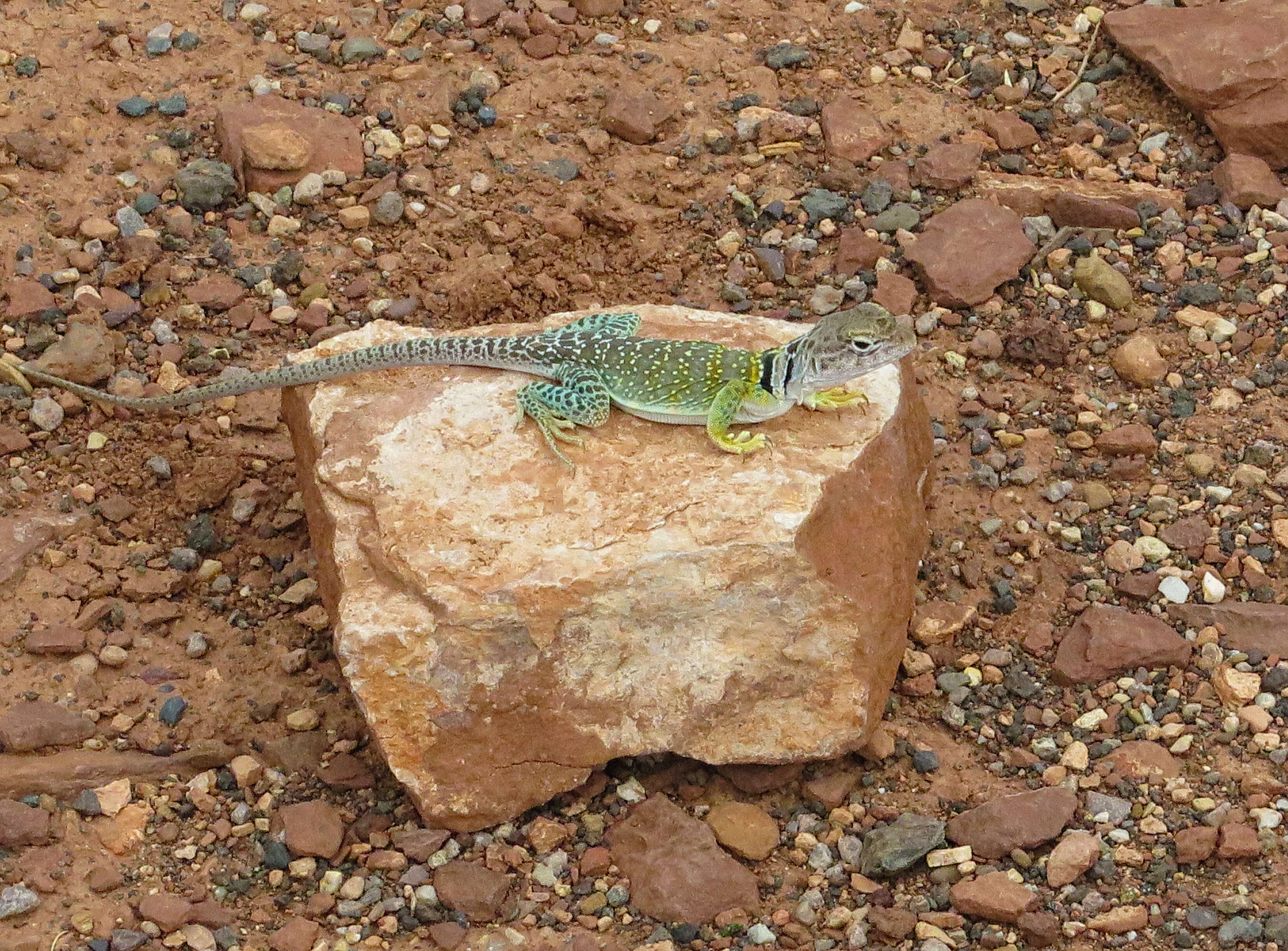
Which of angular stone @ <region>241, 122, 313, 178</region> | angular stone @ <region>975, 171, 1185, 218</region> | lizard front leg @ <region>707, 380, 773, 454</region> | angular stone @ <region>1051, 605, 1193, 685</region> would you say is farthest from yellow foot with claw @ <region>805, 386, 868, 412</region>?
angular stone @ <region>241, 122, 313, 178</region>

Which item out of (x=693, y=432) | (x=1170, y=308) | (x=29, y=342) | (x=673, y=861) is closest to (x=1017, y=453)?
(x=1170, y=308)

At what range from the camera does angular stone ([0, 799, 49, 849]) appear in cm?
602

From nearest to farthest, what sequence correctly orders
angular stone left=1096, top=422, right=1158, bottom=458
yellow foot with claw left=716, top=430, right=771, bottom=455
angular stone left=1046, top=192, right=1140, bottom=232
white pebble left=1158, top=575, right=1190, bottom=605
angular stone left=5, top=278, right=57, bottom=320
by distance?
yellow foot with claw left=716, top=430, right=771, bottom=455, white pebble left=1158, top=575, right=1190, bottom=605, angular stone left=1096, top=422, right=1158, bottom=458, angular stone left=5, top=278, right=57, bottom=320, angular stone left=1046, top=192, right=1140, bottom=232

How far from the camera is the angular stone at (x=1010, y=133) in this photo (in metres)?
9.62

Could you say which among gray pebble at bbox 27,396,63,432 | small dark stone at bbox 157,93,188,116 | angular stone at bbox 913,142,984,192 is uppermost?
angular stone at bbox 913,142,984,192

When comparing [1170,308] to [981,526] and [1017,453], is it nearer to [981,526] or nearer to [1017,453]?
[1017,453]

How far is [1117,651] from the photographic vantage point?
664 centimetres

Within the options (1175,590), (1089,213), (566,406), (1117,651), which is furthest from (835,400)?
(1089,213)

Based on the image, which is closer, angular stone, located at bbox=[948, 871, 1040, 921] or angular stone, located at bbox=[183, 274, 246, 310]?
angular stone, located at bbox=[948, 871, 1040, 921]

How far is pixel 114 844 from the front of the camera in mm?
6133

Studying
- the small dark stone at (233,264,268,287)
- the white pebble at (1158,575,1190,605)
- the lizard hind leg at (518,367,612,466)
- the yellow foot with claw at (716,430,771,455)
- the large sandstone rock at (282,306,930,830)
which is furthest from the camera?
the small dark stone at (233,264,268,287)

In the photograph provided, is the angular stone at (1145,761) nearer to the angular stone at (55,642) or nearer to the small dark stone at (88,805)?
the small dark stone at (88,805)

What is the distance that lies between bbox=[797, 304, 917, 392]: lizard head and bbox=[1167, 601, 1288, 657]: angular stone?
1808mm

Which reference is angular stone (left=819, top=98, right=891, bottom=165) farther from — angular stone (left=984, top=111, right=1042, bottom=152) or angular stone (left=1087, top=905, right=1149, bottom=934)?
angular stone (left=1087, top=905, right=1149, bottom=934)
